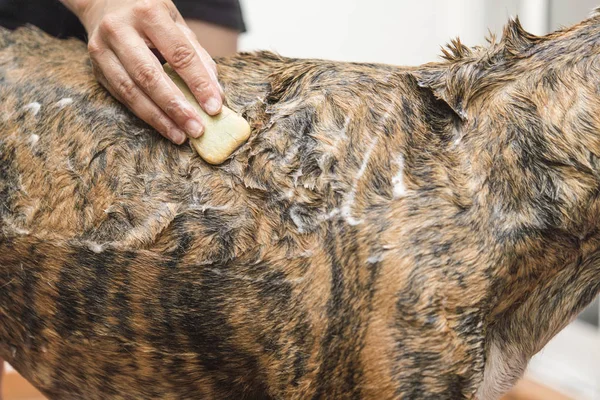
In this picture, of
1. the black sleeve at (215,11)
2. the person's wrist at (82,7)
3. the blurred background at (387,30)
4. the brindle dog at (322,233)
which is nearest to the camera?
the brindle dog at (322,233)

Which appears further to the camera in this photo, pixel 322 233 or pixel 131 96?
pixel 131 96

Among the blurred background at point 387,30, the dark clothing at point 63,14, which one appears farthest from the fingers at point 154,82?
the blurred background at point 387,30

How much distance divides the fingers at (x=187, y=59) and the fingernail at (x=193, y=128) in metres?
0.02

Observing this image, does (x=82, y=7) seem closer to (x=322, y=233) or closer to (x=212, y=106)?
(x=212, y=106)

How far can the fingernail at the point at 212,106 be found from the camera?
0.84 meters

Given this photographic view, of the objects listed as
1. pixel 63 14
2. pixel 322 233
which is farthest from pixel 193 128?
pixel 63 14

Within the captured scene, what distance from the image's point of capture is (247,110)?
2.78 ft

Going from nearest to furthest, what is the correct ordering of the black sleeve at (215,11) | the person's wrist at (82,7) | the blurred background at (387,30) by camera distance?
the person's wrist at (82,7)
the black sleeve at (215,11)
the blurred background at (387,30)

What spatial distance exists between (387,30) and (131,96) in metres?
1.14

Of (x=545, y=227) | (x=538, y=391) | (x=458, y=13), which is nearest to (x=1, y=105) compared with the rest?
(x=545, y=227)

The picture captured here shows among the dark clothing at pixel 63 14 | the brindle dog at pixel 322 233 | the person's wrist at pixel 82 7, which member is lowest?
the brindle dog at pixel 322 233

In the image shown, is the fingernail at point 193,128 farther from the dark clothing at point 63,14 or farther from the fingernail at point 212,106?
the dark clothing at point 63,14

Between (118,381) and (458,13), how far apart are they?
137cm

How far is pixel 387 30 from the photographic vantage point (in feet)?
6.18
